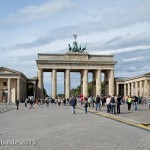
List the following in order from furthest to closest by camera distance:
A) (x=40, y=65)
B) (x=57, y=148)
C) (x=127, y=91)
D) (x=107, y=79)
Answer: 1. (x=127, y=91)
2. (x=107, y=79)
3. (x=40, y=65)
4. (x=57, y=148)

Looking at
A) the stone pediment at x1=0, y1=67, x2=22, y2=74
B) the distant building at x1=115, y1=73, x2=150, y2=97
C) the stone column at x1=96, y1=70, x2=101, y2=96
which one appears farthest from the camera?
the stone column at x1=96, y1=70, x2=101, y2=96

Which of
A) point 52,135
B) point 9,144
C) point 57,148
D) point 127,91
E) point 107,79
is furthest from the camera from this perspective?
point 127,91

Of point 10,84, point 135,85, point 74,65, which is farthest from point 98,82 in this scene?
point 10,84

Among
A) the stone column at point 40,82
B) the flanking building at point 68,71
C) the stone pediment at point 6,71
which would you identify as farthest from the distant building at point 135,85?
the stone pediment at point 6,71

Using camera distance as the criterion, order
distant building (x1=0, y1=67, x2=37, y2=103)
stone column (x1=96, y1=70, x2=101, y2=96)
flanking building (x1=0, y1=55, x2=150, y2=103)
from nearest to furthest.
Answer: distant building (x1=0, y1=67, x2=37, y2=103) < flanking building (x1=0, y1=55, x2=150, y2=103) < stone column (x1=96, y1=70, x2=101, y2=96)

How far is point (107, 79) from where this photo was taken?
394 feet

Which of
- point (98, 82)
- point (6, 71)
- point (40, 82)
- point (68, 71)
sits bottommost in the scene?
point (40, 82)

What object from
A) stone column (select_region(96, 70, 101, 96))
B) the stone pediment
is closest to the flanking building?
stone column (select_region(96, 70, 101, 96))

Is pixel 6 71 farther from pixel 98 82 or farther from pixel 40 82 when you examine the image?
pixel 98 82

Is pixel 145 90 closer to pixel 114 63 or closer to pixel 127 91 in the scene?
pixel 114 63

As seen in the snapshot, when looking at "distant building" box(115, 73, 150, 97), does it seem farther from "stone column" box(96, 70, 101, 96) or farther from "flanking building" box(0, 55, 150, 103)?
"stone column" box(96, 70, 101, 96)

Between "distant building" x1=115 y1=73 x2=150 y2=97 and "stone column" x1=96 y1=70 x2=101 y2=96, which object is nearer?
"distant building" x1=115 y1=73 x2=150 y2=97

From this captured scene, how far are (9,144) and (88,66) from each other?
321 ft

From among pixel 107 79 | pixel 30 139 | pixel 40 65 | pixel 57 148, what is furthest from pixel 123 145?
pixel 107 79
